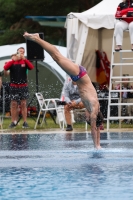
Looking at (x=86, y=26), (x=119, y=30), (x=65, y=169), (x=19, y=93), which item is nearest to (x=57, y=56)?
(x=65, y=169)

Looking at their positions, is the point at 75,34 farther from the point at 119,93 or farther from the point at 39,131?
the point at 39,131

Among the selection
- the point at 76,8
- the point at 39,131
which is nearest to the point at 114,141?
the point at 39,131

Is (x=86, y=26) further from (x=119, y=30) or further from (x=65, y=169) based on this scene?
(x=65, y=169)

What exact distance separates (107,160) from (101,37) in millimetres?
13264

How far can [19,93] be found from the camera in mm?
20906

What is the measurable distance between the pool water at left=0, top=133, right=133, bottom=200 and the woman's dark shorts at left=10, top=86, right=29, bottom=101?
4.42m

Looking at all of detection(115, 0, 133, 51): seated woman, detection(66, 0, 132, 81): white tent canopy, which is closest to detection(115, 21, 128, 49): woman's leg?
detection(115, 0, 133, 51): seated woman

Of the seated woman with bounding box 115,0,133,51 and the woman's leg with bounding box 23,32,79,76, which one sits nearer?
the woman's leg with bounding box 23,32,79,76

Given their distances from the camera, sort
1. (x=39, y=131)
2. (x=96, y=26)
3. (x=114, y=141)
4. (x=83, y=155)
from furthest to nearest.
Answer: (x=96, y=26) → (x=39, y=131) → (x=114, y=141) → (x=83, y=155)

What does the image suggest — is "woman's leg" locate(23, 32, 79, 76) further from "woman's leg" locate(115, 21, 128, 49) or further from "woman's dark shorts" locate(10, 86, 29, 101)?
"woman's dark shorts" locate(10, 86, 29, 101)

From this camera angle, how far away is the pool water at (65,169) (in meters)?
8.57

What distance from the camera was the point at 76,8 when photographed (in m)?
36.5

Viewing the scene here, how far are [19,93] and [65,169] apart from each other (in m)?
10.3

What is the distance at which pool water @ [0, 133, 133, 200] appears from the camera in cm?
857
